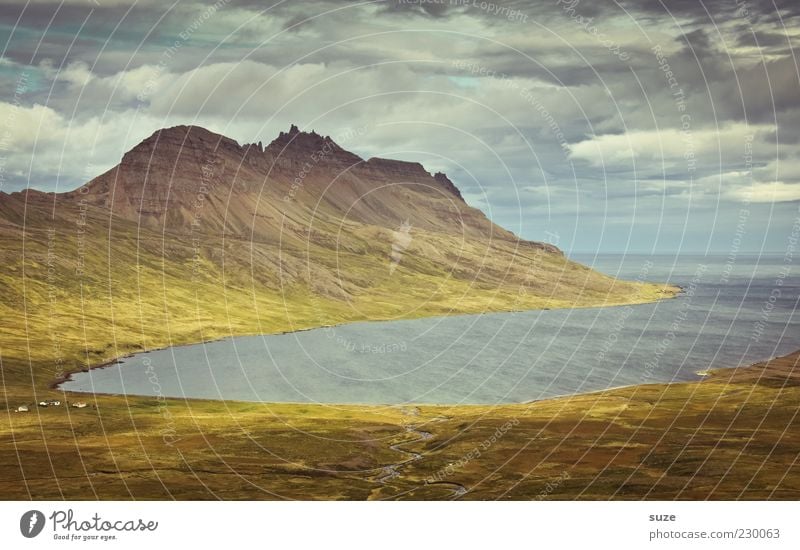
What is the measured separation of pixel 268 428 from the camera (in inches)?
4291

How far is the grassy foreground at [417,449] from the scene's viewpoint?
79562mm

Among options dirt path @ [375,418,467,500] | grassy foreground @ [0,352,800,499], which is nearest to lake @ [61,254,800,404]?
grassy foreground @ [0,352,800,499]

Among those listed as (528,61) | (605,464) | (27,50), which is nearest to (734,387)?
(605,464)

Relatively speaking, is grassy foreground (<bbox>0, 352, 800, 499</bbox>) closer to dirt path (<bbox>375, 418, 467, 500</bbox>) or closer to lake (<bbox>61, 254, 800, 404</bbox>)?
dirt path (<bbox>375, 418, 467, 500</bbox>)

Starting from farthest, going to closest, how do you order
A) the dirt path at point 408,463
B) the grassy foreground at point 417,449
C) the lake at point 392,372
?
the lake at point 392,372 → the dirt path at point 408,463 → the grassy foreground at point 417,449

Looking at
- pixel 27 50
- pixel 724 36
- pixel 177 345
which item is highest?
pixel 27 50

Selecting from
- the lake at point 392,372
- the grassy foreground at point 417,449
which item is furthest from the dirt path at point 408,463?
the lake at point 392,372

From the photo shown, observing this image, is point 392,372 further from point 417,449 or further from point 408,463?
point 408,463

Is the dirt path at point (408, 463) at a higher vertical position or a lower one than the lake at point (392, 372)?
lower

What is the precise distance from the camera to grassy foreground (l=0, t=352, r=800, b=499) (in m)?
79.6

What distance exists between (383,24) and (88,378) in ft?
307

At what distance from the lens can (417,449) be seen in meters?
97.1

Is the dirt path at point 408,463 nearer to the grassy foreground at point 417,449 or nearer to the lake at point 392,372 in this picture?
the grassy foreground at point 417,449

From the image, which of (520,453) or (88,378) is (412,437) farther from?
(88,378)
